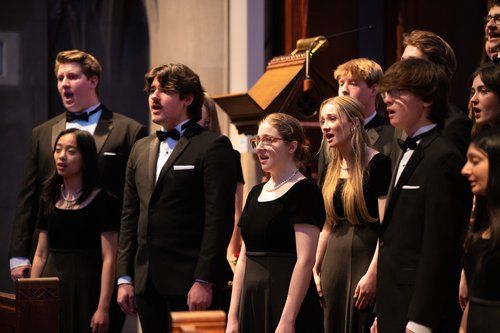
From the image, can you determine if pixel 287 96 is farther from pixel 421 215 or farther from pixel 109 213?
pixel 421 215

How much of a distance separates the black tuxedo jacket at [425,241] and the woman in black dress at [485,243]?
23cm

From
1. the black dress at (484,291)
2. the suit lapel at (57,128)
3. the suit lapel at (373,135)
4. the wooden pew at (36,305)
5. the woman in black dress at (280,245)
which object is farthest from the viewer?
the suit lapel at (57,128)

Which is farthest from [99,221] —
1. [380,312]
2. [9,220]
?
[9,220]

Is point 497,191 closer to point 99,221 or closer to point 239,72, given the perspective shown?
point 99,221

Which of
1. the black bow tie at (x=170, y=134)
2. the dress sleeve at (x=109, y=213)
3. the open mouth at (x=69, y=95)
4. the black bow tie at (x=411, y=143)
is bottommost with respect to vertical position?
the dress sleeve at (x=109, y=213)

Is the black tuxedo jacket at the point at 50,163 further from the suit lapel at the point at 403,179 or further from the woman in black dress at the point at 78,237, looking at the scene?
the suit lapel at the point at 403,179

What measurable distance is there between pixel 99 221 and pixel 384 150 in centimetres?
158

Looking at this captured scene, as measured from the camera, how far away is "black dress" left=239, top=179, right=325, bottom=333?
4594mm

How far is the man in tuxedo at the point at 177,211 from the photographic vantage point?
492 centimetres

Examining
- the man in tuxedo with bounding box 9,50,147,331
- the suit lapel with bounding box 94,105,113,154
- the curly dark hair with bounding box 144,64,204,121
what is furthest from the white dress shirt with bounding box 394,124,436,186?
the suit lapel with bounding box 94,105,113,154

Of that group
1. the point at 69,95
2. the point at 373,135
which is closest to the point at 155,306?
the point at 373,135

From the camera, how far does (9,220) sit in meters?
9.17

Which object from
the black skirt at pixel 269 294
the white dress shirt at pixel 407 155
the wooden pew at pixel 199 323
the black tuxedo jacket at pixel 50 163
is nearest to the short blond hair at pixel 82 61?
the black tuxedo jacket at pixel 50 163

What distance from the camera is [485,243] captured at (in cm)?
365
